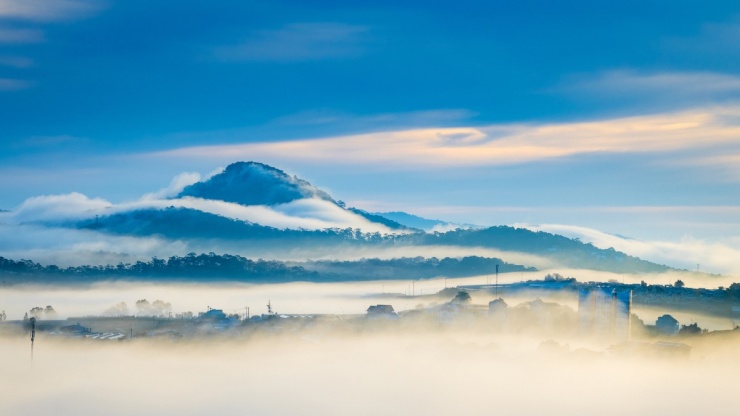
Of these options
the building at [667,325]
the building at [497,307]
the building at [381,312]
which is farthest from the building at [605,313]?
the building at [381,312]

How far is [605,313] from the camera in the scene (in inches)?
3199

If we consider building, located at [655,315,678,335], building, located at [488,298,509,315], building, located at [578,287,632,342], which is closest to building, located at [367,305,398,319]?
building, located at [488,298,509,315]

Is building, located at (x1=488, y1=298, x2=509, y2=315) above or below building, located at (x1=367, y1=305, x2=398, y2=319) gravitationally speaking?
above

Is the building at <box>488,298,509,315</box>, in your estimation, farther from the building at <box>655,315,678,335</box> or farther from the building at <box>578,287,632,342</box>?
the building at <box>655,315,678,335</box>

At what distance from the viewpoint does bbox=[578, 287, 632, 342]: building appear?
3140 inches

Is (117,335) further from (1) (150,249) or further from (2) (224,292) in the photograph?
(1) (150,249)

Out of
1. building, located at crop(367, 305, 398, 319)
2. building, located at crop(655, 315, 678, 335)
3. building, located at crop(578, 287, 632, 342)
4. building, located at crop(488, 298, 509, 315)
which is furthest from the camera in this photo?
building, located at crop(367, 305, 398, 319)

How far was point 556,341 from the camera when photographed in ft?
259

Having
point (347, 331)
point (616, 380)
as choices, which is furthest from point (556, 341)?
point (347, 331)

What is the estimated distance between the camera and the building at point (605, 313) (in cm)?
7975

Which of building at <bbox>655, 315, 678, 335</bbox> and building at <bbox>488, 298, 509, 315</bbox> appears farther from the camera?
building at <bbox>488, 298, 509, 315</bbox>

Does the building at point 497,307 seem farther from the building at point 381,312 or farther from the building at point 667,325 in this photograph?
the building at point 667,325

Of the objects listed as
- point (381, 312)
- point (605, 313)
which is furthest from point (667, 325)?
point (381, 312)

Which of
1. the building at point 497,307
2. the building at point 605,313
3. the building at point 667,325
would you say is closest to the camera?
the building at point 605,313
